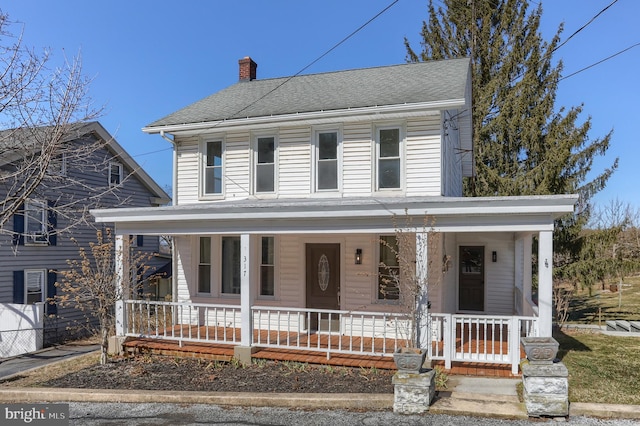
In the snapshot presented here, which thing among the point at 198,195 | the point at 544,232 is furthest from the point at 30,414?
the point at 544,232

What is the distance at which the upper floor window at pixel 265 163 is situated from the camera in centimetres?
1091

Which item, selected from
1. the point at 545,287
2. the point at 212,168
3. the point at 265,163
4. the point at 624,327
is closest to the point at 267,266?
the point at 265,163

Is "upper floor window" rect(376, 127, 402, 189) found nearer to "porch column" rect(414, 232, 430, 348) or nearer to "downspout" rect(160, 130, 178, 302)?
"porch column" rect(414, 232, 430, 348)

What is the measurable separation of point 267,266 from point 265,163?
8.66 ft

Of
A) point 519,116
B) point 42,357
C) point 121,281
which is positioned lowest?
point 42,357

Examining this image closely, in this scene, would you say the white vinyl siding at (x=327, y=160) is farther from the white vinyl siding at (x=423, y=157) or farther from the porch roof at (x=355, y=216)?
the white vinyl siding at (x=423, y=157)

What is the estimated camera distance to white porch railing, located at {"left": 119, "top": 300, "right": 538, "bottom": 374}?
24.3 ft

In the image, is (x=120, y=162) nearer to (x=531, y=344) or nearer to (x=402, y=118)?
(x=402, y=118)

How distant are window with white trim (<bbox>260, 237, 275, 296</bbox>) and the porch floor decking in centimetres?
106

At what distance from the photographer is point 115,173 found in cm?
1945

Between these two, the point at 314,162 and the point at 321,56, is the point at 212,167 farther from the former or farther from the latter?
the point at 321,56

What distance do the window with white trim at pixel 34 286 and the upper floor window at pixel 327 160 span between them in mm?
12522

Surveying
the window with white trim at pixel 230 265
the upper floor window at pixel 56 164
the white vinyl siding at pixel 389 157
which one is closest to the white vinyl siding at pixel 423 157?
the white vinyl siding at pixel 389 157

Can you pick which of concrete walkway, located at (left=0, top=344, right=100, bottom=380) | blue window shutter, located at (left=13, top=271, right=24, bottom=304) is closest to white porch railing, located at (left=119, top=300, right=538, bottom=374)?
concrete walkway, located at (left=0, top=344, right=100, bottom=380)
